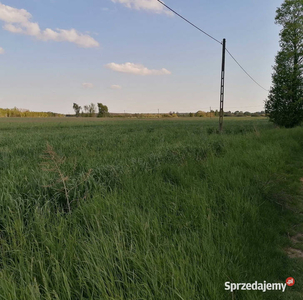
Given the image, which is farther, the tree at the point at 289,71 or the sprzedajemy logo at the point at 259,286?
the tree at the point at 289,71

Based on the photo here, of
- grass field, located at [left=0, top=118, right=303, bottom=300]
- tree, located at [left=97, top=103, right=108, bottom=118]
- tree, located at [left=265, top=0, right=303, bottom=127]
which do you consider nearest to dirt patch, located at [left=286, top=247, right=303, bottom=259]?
grass field, located at [left=0, top=118, right=303, bottom=300]

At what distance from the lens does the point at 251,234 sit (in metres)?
2.48

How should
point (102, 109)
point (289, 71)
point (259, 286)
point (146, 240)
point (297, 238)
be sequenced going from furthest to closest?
point (102, 109) → point (289, 71) → point (297, 238) → point (146, 240) → point (259, 286)

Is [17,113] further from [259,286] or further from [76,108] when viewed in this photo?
[259,286]

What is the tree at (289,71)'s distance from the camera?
64.3ft

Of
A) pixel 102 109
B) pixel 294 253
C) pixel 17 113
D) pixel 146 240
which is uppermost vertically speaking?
pixel 102 109

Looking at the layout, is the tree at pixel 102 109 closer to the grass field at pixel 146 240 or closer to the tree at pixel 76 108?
the tree at pixel 76 108

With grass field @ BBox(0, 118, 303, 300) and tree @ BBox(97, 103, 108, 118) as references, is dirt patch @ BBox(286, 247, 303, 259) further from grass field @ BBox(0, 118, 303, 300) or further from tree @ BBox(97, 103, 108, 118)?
tree @ BBox(97, 103, 108, 118)

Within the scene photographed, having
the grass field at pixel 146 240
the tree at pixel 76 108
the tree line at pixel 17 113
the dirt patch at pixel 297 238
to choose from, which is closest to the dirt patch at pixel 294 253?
the grass field at pixel 146 240

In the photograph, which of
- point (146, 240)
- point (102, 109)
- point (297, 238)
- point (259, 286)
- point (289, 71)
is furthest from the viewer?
point (102, 109)

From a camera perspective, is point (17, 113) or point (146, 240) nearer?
point (146, 240)

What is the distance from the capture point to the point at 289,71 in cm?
2019

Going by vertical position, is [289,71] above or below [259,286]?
above

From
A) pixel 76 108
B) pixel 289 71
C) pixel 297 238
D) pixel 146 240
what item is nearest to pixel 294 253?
pixel 297 238
